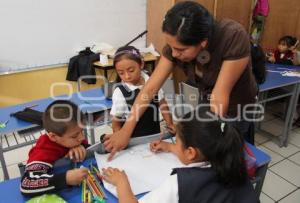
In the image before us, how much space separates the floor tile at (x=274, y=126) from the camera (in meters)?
3.19

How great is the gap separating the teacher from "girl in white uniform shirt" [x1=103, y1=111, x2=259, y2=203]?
24cm

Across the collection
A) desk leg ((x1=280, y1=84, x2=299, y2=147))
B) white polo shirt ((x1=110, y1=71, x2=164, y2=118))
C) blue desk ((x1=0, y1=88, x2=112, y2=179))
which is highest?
white polo shirt ((x1=110, y1=71, x2=164, y2=118))

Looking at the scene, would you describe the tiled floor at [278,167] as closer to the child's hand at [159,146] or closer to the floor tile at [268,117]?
the floor tile at [268,117]

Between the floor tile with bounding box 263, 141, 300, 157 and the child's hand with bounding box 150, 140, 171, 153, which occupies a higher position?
the child's hand with bounding box 150, 140, 171, 153

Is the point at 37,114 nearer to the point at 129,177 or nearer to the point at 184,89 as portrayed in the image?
the point at 129,177

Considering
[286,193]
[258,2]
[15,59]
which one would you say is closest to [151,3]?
[258,2]

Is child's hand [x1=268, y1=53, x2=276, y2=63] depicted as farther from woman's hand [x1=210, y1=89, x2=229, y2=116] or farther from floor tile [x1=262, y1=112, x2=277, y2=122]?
woman's hand [x1=210, y1=89, x2=229, y2=116]

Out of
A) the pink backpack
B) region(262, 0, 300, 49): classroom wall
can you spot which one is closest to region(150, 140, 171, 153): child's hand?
the pink backpack

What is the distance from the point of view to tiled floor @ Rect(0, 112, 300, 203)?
7.15ft

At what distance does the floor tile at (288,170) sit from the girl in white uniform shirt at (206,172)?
5.67 ft

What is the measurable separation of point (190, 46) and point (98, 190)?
0.65m

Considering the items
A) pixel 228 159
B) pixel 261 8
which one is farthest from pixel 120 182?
pixel 261 8

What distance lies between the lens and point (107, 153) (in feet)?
3.89

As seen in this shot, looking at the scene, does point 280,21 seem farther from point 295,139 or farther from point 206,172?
point 206,172
